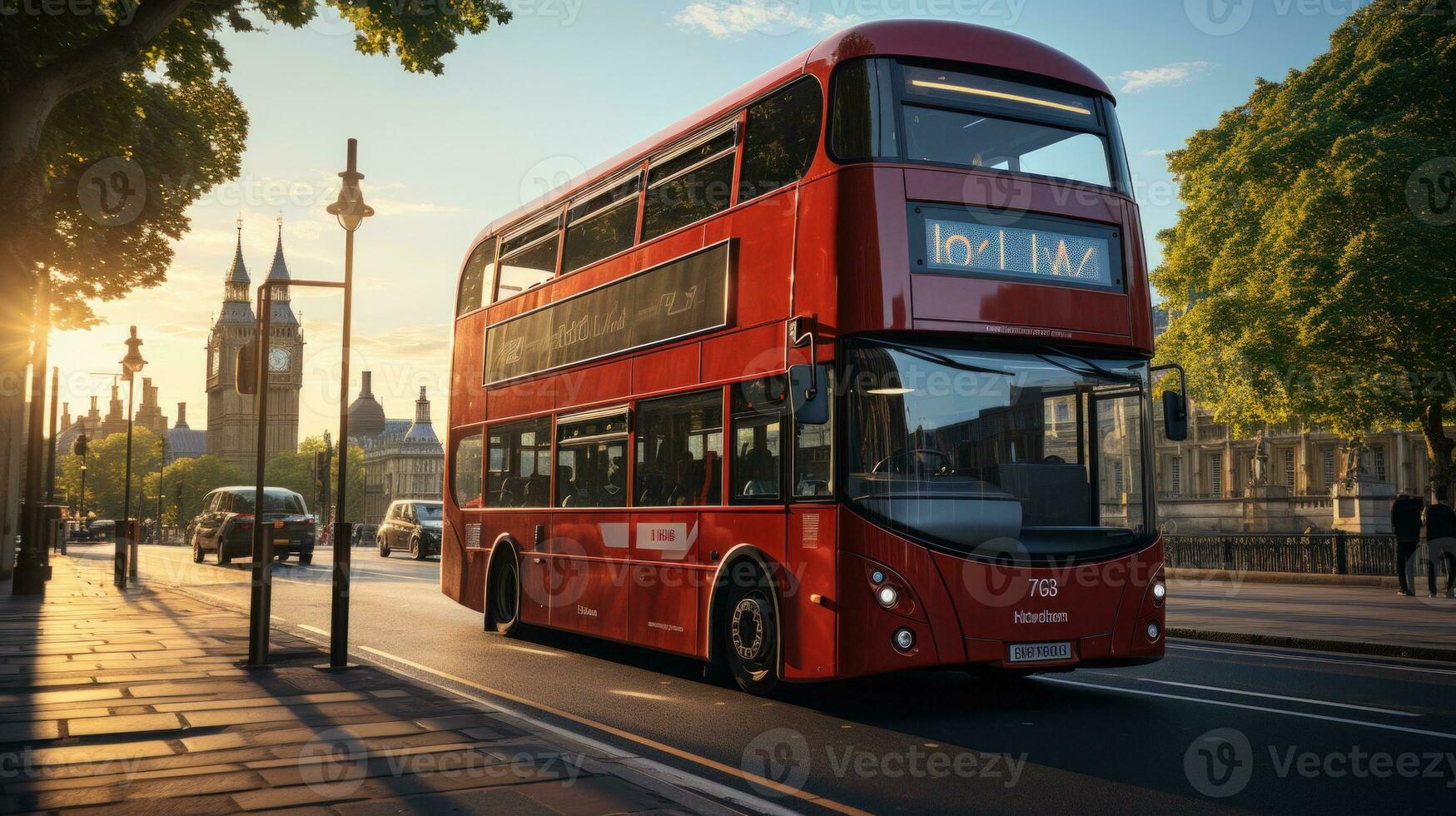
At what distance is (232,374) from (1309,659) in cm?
16474

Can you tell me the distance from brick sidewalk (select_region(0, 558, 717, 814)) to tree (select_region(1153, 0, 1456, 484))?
25.3 metres

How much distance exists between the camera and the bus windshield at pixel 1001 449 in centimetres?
807

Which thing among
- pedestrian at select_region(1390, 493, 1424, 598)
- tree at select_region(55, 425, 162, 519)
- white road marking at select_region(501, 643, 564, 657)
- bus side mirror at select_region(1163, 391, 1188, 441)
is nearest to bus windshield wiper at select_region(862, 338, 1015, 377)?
bus side mirror at select_region(1163, 391, 1188, 441)

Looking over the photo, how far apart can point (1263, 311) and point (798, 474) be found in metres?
26.1

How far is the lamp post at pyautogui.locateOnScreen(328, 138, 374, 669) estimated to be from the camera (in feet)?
32.8

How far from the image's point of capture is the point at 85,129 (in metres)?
17.8

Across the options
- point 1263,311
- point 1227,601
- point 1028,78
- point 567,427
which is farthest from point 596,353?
point 1263,311

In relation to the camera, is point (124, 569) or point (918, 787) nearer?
point (918, 787)

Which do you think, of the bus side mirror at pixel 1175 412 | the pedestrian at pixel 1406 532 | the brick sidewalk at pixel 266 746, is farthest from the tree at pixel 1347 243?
the brick sidewalk at pixel 266 746

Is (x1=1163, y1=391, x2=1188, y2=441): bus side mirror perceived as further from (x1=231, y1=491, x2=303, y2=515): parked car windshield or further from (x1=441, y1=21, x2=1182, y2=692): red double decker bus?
(x1=231, y1=491, x2=303, y2=515): parked car windshield

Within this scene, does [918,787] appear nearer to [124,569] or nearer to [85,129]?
[85,129]

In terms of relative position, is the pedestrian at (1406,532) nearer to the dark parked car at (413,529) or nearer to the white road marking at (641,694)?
the white road marking at (641,694)

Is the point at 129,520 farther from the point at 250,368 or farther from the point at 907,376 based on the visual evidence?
the point at 907,376

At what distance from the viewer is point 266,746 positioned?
262 inches
